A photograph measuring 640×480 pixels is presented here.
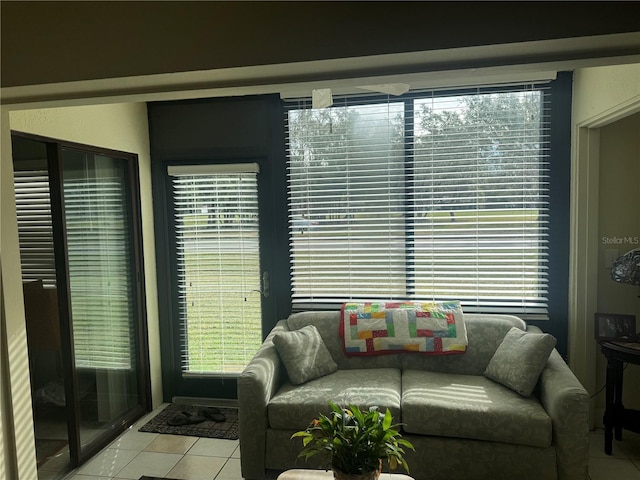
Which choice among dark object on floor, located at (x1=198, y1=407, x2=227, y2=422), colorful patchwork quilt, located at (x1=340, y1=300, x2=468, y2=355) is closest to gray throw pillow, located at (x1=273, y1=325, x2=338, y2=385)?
colorful patchwork quilt, located at (x1=340, y1=300, x2=468, y2=355)

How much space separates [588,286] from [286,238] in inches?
88.5

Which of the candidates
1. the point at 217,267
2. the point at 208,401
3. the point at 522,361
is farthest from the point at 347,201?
the point at 208,401

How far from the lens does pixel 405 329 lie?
3162mm

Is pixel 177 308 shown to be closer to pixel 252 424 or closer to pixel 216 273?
pixel 216 273

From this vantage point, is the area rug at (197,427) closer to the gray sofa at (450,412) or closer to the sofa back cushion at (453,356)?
the gray sofa at (450,412)

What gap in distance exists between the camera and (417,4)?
1.40 meters

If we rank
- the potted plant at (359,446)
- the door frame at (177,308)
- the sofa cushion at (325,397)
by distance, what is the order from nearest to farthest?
the potted plant at (359,446) < the sofa cushion at (325,397) < the door frame at (177,308)

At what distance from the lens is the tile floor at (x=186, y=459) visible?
278 cm

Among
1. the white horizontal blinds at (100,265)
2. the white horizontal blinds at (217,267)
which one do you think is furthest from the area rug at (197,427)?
the white horizontal blinds at (100,265)

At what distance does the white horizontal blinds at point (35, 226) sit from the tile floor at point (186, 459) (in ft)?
4.04

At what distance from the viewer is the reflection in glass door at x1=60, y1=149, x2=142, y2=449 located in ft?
9.74

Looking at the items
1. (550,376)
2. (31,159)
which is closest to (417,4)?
(550,376)

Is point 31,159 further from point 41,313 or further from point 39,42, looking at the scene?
point 39,42

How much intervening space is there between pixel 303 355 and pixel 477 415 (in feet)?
3.73
